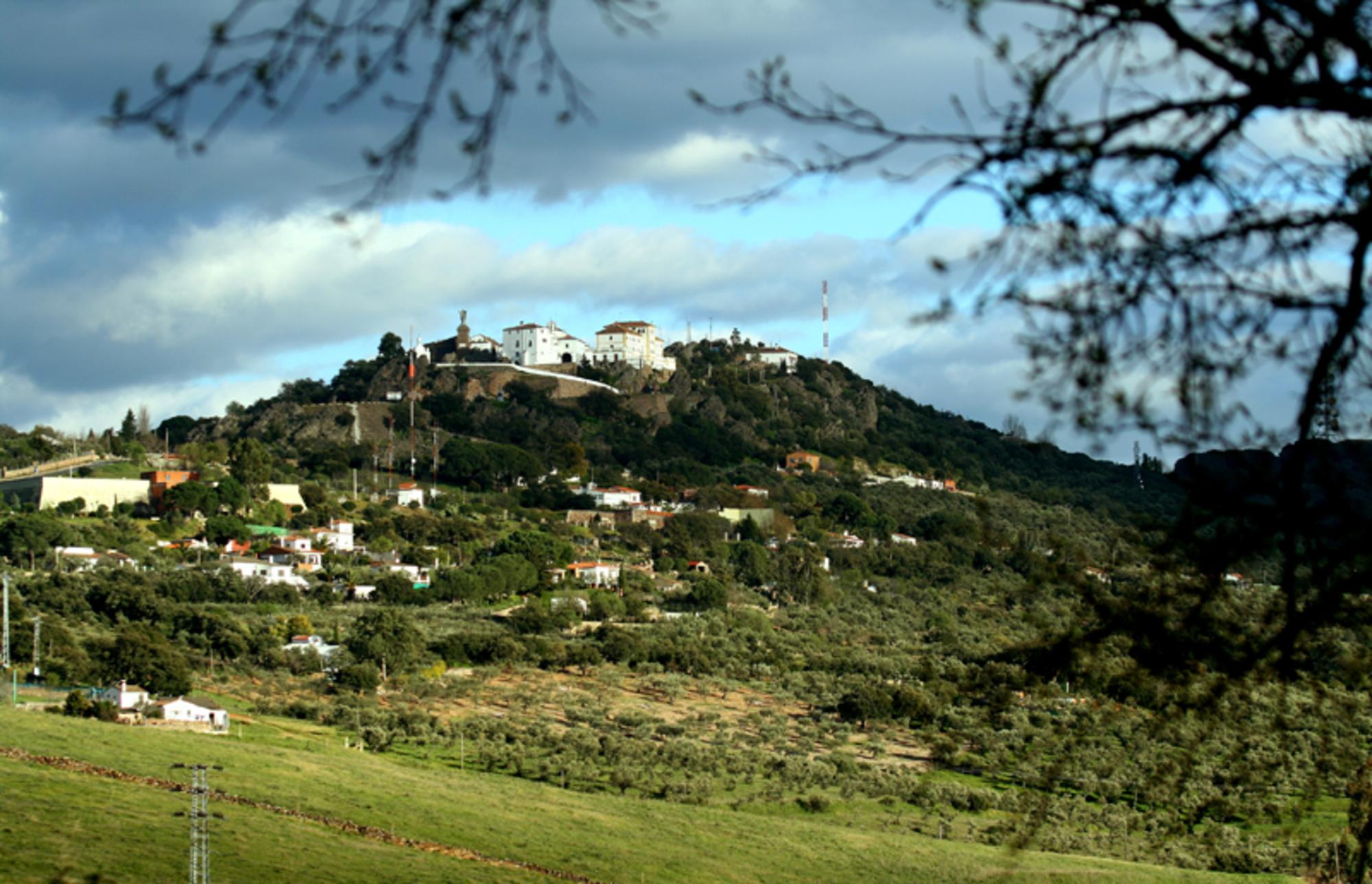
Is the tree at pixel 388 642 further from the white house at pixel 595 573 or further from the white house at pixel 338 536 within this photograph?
the white house at pixel 338 536

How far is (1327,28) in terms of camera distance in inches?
107

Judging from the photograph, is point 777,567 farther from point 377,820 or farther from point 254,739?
point 377,820

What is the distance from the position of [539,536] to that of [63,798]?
37.9 m

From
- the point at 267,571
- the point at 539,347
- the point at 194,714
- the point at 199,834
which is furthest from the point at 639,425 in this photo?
the point at 199,834

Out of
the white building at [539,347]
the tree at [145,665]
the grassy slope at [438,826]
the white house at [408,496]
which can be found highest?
the white building at [539,347]

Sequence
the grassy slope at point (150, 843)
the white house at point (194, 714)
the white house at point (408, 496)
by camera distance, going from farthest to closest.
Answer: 1. the white house at point (408, 496)
2. the white house at point (194, 714)
3. the grassy slope at point (150, 843)

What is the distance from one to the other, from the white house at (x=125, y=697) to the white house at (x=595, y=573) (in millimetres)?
25643

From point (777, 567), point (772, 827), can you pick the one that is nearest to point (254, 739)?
point (772, 827)

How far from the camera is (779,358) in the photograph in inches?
4281

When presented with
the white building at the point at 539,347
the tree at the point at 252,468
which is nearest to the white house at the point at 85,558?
the tree at the point at 252,468

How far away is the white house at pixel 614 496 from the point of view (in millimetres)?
72125

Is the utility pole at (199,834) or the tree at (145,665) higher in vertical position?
the tree at (145,665)

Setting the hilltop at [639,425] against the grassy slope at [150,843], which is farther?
the hilltop at [639,425]

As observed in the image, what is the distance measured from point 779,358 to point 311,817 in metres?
90.9
